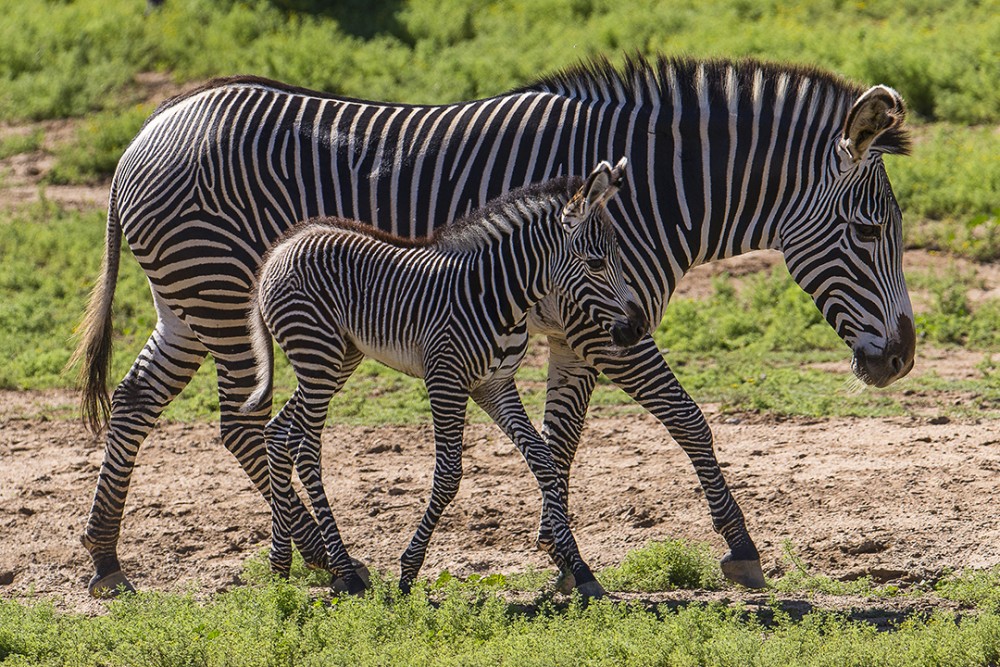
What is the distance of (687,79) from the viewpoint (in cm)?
688

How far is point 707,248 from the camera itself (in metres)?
6.89

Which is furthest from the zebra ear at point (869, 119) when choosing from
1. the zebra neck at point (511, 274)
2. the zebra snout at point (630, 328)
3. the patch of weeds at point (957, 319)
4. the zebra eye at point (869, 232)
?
the patch of weeds at point (957, 319)

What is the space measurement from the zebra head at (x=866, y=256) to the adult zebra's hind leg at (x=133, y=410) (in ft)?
11.5

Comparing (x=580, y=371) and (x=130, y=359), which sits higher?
(x=580, y=371)

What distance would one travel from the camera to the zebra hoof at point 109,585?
727 cm

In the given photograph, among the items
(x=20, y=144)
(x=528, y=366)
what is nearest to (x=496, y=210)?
(x=528, y=366)

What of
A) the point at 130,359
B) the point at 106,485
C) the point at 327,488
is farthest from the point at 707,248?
the point at 130,359

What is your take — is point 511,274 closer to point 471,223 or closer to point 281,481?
point 471,223

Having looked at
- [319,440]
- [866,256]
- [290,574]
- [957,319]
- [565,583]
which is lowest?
[290,574]

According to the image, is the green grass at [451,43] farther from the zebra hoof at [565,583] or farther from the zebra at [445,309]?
the zebra hoof at [565,583]

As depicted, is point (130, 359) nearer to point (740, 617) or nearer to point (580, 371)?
point (580, 371)

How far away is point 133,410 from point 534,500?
7.89ft

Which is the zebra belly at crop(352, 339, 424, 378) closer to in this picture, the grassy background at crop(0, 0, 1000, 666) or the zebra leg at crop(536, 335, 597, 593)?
the zebra leg at crop(536, 335, 597, 593)

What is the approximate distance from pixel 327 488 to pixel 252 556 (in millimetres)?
1010
